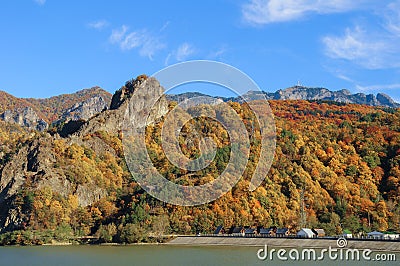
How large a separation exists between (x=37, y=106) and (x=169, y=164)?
120 m

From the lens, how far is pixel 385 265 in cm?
3897

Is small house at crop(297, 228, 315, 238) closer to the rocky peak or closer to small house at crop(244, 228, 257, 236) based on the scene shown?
small house at crop(244, 228, 257, 236)

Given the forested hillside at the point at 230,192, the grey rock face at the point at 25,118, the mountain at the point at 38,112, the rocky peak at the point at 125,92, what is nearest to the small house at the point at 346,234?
the forested hillside at the point at 230,192

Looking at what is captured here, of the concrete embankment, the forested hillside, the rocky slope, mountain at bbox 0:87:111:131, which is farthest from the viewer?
mountain at bbox 0:87:111:131

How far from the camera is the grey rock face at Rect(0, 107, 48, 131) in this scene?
16375 cm

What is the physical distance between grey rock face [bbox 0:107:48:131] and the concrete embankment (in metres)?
103

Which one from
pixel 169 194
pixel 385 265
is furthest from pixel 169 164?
pixel 385 265

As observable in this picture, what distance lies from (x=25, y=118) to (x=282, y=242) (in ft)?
402

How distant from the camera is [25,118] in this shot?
16788cm

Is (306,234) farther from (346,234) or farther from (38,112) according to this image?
(38,112)

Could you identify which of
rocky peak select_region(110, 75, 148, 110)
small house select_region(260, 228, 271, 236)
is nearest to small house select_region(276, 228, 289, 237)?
small house select_region(260, 228, 271, 236)

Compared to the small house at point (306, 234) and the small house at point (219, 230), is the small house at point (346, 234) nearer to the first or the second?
the small house at point (306, 234)

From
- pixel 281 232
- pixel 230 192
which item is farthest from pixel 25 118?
pixel 281 232

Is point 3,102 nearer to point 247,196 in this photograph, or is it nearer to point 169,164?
point 169,164
